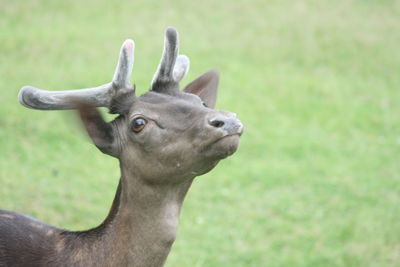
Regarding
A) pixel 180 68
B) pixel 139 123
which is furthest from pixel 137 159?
pixel 180 68

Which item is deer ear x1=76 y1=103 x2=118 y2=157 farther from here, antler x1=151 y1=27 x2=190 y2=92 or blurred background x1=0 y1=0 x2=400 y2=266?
antler x1=151 y1=27 x2=190 y2=92

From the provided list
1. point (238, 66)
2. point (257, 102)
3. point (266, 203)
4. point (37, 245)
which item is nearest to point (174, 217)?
point (37, 245)

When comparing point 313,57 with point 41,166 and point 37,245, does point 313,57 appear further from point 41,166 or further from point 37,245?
point 37,245

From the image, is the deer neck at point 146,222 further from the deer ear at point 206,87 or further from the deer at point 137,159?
the deer ear at point 206,87

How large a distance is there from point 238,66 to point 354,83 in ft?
7.07

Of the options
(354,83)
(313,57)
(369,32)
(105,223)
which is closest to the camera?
(105,223)

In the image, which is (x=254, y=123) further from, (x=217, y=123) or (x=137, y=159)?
(x=217, y=123)

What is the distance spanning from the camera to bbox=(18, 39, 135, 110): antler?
4.98m

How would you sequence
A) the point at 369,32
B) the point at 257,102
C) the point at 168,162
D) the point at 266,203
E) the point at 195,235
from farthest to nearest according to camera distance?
the point at 369,32, the point at 257,102, the point at 266,203, the point at 195,235, the point at 168,162

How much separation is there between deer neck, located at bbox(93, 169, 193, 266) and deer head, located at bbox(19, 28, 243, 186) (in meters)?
0.09

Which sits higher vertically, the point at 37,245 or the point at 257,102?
the point at 257,102

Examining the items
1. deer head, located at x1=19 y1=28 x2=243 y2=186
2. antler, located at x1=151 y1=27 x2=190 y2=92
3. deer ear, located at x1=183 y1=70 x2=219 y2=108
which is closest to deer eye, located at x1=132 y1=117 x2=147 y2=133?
deer head, located at x1=19 y1=28 x2=243 y2=186

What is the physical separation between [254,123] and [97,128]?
701cm

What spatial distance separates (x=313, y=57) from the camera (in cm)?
1517
